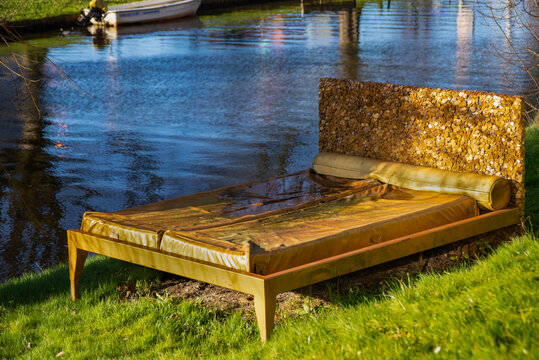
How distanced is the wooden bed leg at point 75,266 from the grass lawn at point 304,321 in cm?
11

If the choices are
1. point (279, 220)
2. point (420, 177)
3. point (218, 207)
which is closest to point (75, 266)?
point (218, 207)

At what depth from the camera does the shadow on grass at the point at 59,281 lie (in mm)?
5887

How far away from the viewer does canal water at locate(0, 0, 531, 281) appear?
9.76 m

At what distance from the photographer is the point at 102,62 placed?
22719 millimetres

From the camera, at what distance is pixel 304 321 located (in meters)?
4.70

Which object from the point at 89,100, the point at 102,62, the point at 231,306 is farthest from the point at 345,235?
the point at 102,62

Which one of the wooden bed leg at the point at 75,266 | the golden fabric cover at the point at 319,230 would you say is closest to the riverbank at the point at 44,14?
the wooden bed leg at the point at 75,266

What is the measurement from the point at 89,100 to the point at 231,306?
12.4 m

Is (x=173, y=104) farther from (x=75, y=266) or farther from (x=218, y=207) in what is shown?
(x=75, y=266)

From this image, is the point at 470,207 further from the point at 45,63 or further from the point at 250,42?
the point at 250,42

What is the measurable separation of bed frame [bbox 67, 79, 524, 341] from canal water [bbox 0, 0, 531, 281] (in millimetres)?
1026

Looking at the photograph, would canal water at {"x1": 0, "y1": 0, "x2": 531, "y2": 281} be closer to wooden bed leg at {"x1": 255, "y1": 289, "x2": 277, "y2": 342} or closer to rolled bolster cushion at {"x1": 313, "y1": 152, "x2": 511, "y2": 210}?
wooden bed leg at {"x1": 255, "y1": 289, "x2": 277, "y2": 342}

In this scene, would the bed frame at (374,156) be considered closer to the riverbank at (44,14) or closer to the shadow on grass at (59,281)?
the shadow on grass at (59,281)

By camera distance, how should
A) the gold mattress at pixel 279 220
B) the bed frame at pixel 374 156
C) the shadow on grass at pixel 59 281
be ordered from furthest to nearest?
the shadow on grass at pixel 59 281
the gold mattress at pixel 279 220
the bed frame at pixel 374 156
